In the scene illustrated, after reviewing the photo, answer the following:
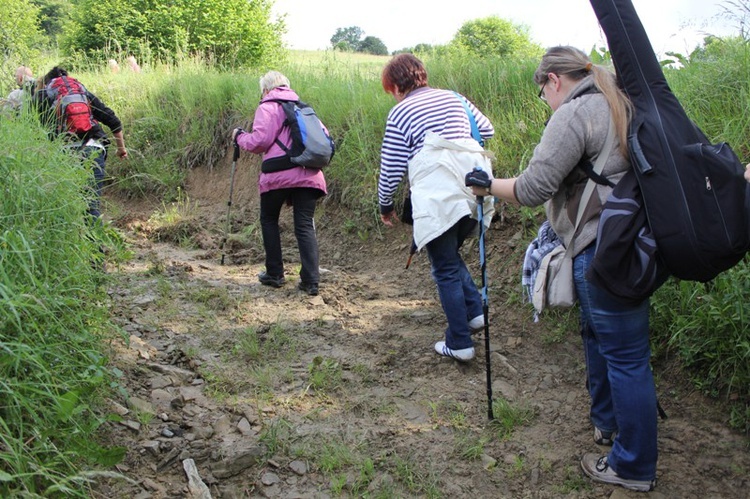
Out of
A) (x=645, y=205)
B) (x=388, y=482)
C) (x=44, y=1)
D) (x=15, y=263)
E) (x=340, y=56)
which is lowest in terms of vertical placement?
(x=388, y=482)

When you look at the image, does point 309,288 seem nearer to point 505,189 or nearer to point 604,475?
point 505,189

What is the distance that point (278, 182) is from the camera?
5.74 metres

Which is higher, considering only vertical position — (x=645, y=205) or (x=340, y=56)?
(x=340, y=56)

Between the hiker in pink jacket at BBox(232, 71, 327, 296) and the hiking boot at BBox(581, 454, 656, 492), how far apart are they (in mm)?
3273

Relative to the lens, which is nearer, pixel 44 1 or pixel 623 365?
pixel 623 365

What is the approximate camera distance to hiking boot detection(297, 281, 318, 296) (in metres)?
6.00

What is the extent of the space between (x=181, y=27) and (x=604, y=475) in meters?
20.0

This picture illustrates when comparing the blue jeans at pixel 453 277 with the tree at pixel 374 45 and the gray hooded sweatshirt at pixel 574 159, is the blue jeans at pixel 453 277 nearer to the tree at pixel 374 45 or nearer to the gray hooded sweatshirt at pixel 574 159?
the gray hooded sweatshirt at pixel 574 159

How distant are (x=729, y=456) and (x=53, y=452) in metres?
3.24

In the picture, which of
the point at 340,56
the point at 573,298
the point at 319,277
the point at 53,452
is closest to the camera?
the point at 53,452

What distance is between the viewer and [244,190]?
899cm

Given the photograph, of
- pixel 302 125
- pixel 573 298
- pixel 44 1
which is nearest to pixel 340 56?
pixel 302 125

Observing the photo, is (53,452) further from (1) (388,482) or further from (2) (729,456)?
(2) (729,456)

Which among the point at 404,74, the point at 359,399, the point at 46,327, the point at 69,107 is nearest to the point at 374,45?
the point at 69,107
